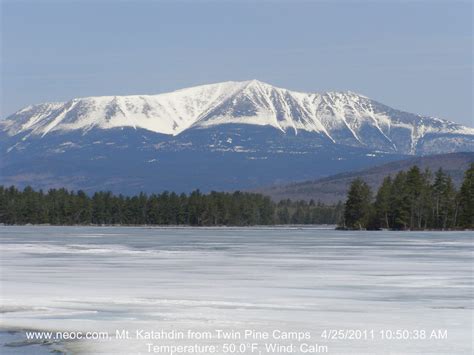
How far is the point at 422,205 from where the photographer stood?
148 meters

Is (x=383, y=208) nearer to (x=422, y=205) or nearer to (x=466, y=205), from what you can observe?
(x=422, y=205)

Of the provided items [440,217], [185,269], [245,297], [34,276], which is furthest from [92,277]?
[440,217]

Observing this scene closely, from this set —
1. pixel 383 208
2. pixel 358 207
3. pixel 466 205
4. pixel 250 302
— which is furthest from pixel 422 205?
pixel 250 302

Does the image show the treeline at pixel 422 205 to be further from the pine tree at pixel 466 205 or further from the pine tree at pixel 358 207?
the pine tree at pixel 358 207

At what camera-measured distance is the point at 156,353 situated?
2331 cm

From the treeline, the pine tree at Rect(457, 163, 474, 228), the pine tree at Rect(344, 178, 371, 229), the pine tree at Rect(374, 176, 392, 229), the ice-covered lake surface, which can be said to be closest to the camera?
the ice-covered lake surface

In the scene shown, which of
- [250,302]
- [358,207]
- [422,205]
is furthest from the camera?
[358,207]

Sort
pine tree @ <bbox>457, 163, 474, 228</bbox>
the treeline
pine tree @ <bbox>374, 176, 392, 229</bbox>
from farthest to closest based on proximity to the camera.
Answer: pine tree @ <bbox>374, 176, 392, 229</bbox>, the treeline, pine tree @ <bbox>457, 163, 474, 228</bbox>

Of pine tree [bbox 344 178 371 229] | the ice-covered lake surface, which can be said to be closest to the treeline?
pine tree [bbox 344 178 371 229]

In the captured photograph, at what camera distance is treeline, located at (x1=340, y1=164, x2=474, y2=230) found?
473 feet

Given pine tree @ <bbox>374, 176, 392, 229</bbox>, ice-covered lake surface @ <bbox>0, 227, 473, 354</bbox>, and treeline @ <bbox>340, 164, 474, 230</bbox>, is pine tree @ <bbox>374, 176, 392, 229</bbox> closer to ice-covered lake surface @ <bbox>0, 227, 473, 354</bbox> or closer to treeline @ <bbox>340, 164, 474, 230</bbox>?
treeline @ <bbox>340, 164, 474, 230</bbox>

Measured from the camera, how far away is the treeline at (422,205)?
144m

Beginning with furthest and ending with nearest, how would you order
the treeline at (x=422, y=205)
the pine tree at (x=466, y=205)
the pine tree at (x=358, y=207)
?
1. the pine tree at (x=358, y=207)
2. the treeline at (x=422, y=205)
3. the pine tree at (x=466, y=205)

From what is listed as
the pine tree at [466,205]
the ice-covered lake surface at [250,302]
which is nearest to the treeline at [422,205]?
the pine tree at [466,205]
